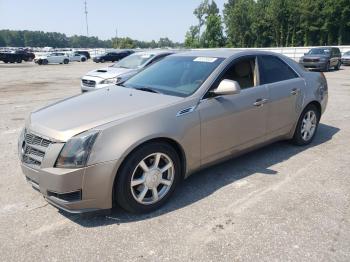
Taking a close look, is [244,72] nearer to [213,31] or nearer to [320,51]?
[320,51]

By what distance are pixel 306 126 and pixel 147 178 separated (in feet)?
10.7

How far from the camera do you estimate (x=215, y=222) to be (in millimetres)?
3318

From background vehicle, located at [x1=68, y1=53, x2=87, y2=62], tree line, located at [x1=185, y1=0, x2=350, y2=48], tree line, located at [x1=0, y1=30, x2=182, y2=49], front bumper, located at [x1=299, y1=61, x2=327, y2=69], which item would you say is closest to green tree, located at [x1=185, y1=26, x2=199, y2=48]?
tree line, located at [x1=185, y1=0, x2=350, y2=48]

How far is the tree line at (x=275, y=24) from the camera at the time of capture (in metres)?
60.2

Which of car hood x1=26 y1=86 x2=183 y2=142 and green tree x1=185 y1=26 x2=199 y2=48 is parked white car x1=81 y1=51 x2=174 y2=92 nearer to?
car hood x1=26 y1=86 x2=183 y2=142

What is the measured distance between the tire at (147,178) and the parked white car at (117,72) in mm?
6370

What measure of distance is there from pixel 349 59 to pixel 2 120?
86.6 ft

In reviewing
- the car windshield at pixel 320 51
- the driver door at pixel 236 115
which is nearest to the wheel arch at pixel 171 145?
the driver door at pixel 236 115

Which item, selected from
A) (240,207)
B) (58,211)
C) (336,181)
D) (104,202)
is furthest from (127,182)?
(336,181)

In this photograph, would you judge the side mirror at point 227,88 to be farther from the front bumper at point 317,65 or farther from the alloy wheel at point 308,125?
the front bumper at point 317,65

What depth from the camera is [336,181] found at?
4242 mm

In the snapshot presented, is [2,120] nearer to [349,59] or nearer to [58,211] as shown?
[58,211]

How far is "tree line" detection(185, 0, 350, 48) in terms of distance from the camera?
60.2 meters

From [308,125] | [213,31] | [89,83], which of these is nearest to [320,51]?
[89,83]
